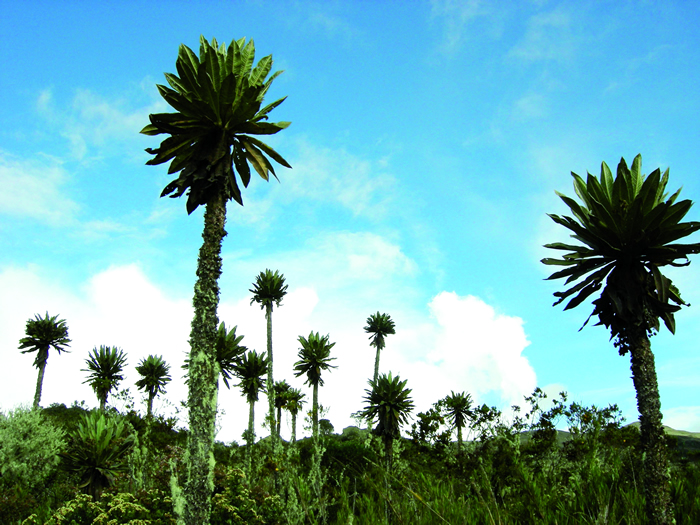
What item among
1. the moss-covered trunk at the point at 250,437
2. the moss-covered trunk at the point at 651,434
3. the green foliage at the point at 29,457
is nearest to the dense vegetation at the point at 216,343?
the moss-covered trunk at the point at 651,434

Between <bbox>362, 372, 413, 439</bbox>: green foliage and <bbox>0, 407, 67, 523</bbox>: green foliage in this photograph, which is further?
<bbox>362, 372, 413, 439</bbox>: green foliage

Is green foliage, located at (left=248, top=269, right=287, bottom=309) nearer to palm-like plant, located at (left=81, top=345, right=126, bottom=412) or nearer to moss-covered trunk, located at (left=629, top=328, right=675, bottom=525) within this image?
palm-like plant, located at (left=81, top=345, right=126, bottom=412)

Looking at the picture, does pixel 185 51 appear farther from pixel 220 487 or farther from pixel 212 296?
pixel 220 487

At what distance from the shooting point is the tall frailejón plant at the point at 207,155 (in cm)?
1096

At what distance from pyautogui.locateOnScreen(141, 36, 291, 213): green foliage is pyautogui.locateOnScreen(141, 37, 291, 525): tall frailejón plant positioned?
3 centimetres

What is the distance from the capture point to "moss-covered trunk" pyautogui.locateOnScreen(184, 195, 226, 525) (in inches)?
413

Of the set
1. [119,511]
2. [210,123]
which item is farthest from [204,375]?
[210,123]

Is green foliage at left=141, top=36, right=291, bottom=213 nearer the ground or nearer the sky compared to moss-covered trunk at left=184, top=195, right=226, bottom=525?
nearer the sky

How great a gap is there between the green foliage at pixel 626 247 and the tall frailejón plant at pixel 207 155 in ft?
29.9

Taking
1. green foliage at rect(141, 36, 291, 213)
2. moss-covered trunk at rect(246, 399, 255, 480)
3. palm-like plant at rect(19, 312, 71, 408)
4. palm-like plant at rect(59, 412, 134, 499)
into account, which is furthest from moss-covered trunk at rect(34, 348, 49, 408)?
green foliage at rect(141, 36, 291, 213)

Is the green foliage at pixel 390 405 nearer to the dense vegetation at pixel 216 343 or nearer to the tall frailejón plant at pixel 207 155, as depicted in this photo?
the dense vegetation at pixel 216 343

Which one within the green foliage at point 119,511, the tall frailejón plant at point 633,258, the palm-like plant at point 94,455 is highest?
the tall frailejón plant at point 633,258

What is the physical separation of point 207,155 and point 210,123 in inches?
37.9

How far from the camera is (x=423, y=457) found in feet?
62.8
